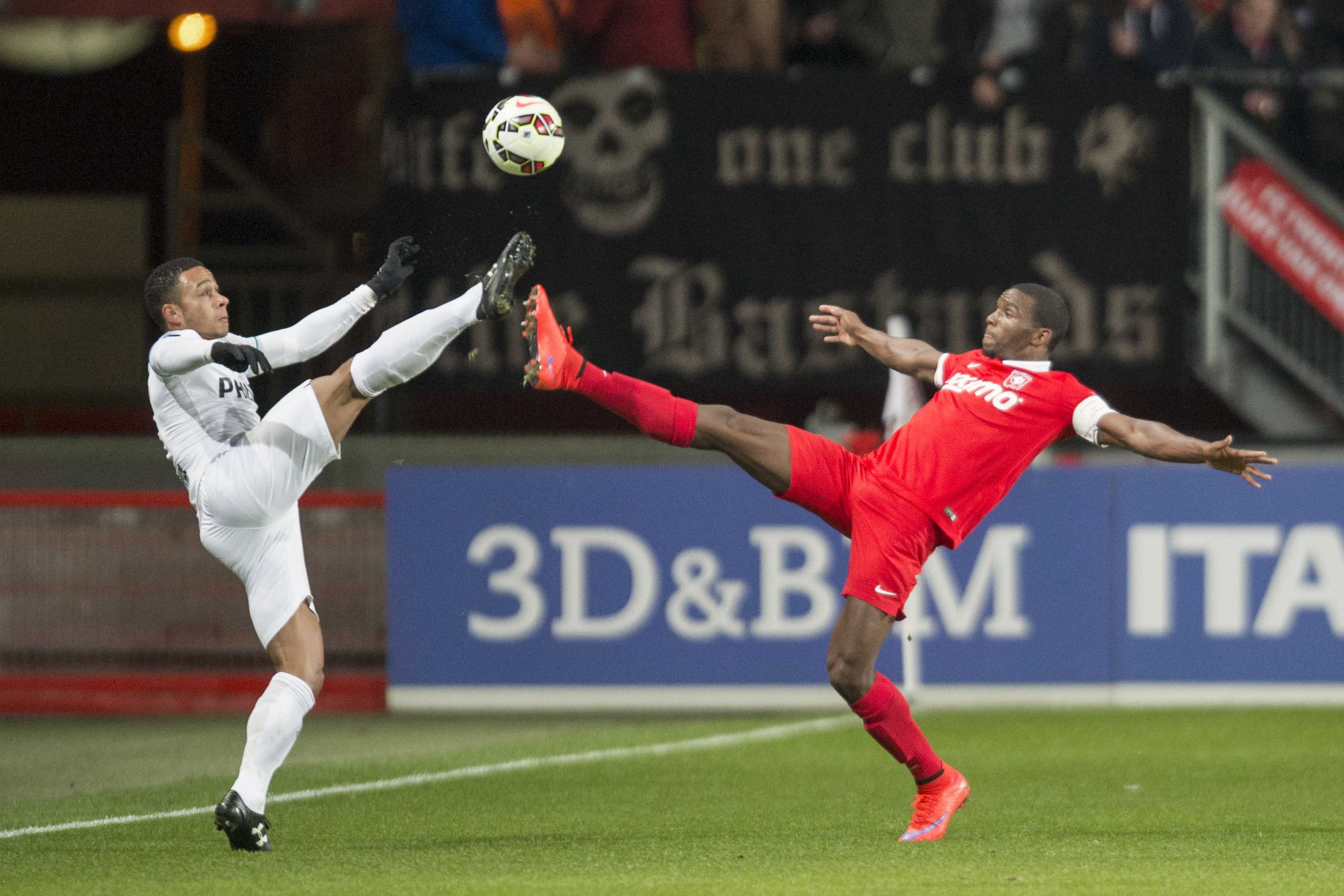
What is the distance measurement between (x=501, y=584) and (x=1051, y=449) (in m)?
3.59

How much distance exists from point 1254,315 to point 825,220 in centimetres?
278

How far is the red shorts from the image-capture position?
723 centimetres

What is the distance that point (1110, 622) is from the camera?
11453 mm

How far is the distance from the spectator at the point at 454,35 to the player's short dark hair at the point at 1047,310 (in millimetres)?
5678

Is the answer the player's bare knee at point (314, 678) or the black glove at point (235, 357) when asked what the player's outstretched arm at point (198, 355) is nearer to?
the black glove at point (235, 357)

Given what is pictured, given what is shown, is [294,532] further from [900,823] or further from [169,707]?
[169,707]

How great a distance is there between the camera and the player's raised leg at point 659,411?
7.38 m

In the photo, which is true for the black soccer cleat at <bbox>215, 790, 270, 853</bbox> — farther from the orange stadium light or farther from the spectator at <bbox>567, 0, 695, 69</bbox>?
the orange stadium light

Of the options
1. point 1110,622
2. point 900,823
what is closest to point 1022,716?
point 1110,622

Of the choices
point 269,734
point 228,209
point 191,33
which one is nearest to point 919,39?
point 228,209

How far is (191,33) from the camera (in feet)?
48.2

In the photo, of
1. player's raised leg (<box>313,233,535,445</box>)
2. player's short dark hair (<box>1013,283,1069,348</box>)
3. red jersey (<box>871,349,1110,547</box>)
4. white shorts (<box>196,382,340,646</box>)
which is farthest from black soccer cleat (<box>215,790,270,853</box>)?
player's short dark hair (<box>1013,283,1069,348</box>)

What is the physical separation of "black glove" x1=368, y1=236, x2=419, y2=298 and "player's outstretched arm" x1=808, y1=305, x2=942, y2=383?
1.57 m

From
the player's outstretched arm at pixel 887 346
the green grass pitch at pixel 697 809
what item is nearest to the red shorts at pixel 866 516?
the player's outstretched arm at pixel 887 346
